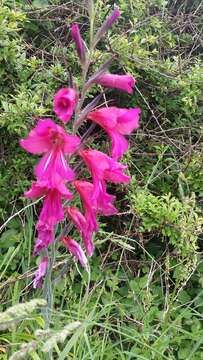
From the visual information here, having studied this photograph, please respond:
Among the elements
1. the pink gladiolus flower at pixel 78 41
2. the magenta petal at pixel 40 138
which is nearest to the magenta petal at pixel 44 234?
the magenta petal at pixel 40 138

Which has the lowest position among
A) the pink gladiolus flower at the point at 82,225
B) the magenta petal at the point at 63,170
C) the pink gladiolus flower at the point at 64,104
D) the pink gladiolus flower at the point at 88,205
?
the pink gladiolus flower at the point at 82,225

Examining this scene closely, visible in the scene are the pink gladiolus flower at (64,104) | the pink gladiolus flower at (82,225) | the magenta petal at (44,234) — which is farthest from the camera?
the pink gladiolus flower at (82,225)

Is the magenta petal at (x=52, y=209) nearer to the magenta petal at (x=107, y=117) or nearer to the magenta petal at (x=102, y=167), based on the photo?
the magenta petal at (x=102, y=167)

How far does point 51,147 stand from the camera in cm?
181

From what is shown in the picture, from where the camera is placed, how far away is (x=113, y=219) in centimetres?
365

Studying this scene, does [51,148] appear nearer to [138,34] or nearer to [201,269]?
[201,269]

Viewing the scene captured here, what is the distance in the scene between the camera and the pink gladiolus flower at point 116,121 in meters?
1.85

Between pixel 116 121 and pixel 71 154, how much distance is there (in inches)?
6.4

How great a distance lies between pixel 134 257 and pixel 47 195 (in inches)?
71.5

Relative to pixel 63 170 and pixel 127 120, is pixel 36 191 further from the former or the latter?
pixel 127 120

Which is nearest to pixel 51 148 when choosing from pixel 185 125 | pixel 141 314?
pixel 141 314

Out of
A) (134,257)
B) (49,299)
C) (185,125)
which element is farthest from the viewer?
(185,125)

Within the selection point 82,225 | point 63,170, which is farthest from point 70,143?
point 82,225

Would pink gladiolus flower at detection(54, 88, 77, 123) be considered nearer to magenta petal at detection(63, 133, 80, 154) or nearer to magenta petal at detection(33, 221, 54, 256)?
magenta petal at detection(63, 133, 80, 154)
